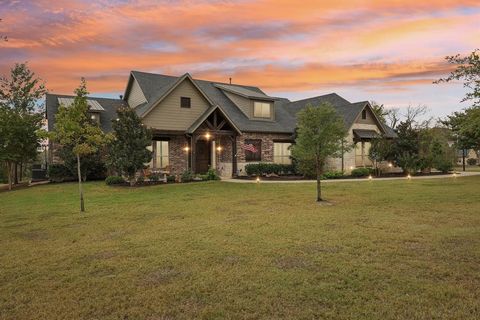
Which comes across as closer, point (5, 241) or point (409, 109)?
point (5, 241)

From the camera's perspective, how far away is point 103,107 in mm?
28062

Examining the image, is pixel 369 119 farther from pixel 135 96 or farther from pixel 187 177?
pixel 135 96

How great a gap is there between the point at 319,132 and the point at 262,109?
54.8ft

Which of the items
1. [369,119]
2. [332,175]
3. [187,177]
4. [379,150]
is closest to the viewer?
[187,177]

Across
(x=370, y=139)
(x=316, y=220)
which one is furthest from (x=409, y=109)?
(x=316, y=220)

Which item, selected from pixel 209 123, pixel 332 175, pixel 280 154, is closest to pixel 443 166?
pixel 332 175

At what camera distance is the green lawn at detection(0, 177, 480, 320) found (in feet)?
14.6

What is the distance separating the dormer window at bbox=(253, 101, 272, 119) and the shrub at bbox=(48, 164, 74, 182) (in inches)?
606

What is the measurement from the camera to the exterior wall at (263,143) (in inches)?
1060

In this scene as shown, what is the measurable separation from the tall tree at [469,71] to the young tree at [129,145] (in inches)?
614

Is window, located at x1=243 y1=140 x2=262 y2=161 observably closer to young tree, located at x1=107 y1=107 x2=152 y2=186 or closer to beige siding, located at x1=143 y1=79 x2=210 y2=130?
beige siding, located at x1=143 y1=79 x2=210 y2=130

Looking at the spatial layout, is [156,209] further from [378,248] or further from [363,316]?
[363,316]

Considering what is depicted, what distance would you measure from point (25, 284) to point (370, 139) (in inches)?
1176

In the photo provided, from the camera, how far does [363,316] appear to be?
416 centimetres
